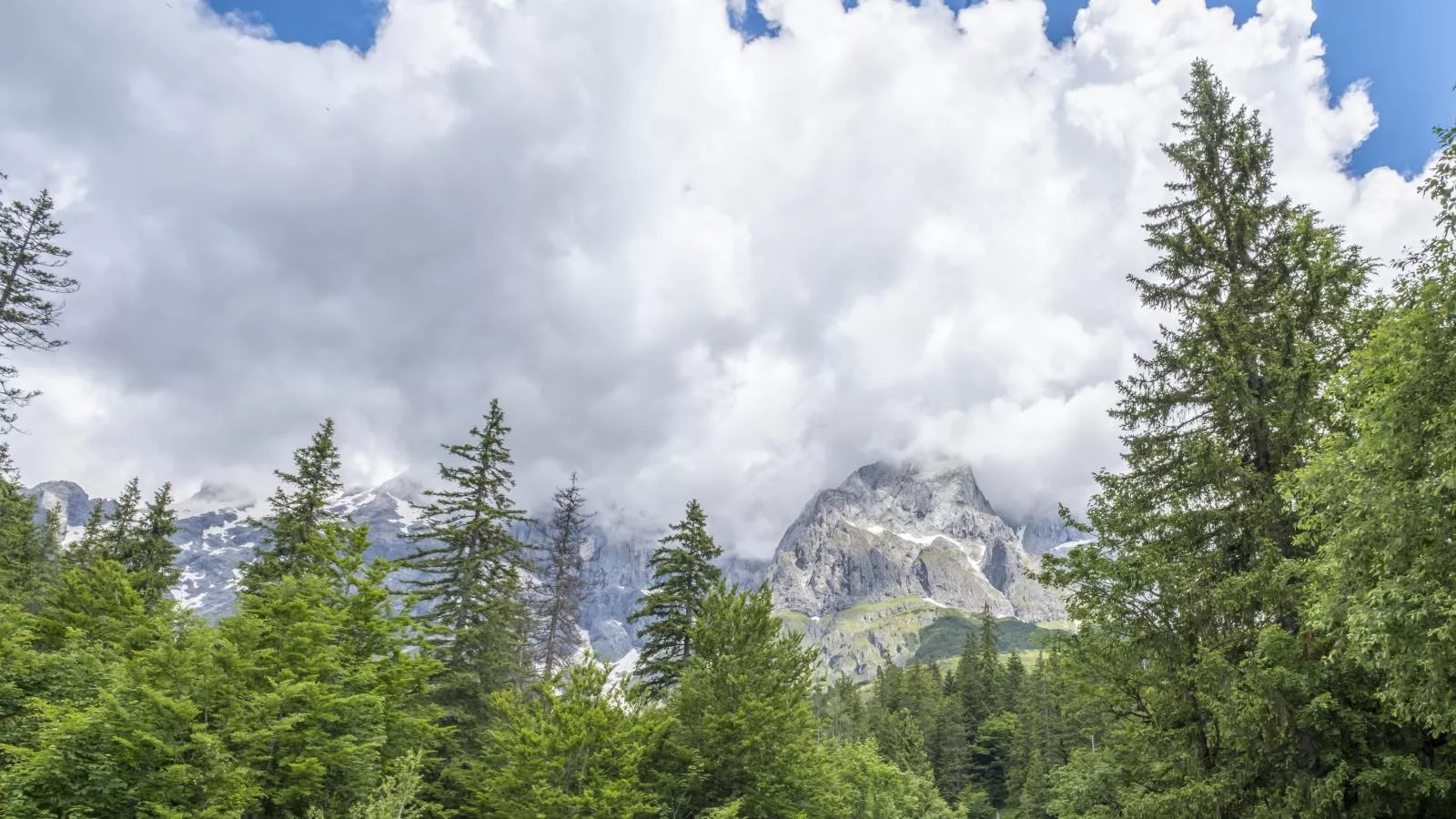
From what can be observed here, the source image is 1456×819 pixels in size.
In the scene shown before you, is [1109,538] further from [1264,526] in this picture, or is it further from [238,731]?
[238,731]

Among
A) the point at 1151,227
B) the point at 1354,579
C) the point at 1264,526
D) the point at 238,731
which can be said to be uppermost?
the point at 1151,227

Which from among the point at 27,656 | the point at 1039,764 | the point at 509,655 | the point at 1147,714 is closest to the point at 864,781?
the point at 509,655

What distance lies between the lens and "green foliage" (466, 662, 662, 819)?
54.2ft

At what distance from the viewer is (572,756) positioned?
17250mm

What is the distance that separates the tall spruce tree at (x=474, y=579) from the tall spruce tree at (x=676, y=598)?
5136 millimetres

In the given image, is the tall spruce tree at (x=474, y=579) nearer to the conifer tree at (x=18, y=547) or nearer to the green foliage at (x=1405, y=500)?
the conifer tree at (x=18, y=547)

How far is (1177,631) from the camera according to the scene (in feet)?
46.7

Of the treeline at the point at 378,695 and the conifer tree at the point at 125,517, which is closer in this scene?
the treeline at the point at 378,695

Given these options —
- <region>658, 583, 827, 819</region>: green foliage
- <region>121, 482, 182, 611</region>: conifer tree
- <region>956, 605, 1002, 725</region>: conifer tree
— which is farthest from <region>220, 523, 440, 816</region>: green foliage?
<region>956, 605, 1002, 725</region>: conifer tree

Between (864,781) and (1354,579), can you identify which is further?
(864,781)

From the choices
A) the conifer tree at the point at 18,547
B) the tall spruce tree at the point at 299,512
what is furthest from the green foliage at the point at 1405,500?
the conifer tree at the point at 18,547

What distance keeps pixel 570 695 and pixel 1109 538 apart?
554 inches

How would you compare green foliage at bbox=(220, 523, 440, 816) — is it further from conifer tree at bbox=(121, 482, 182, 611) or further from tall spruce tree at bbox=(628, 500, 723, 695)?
conifer tree at bbox=(121, 482, 182, 611)

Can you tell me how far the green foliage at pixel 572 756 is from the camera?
1652cm
